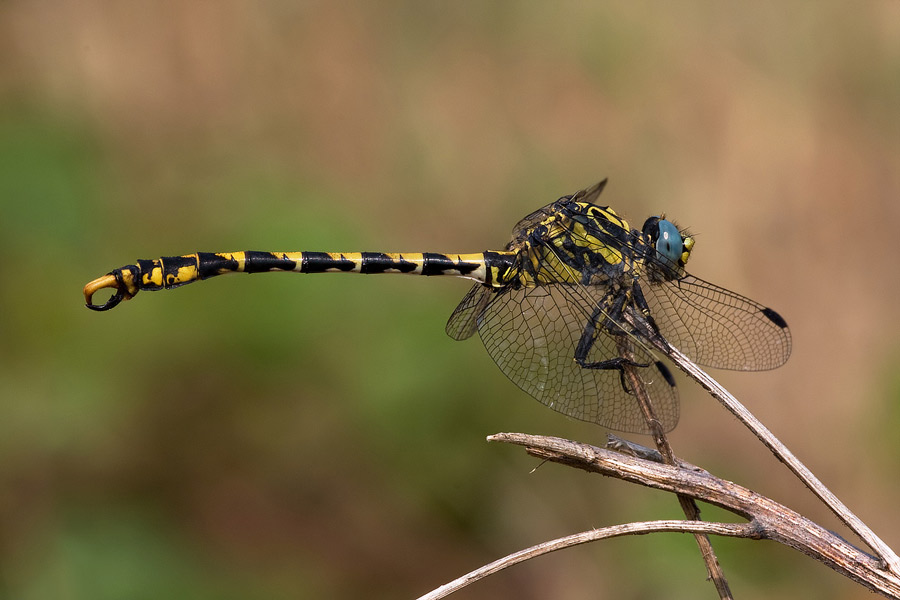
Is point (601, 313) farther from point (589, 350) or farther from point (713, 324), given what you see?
point (713, 324)

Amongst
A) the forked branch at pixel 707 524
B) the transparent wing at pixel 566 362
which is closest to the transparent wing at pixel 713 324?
the transparent wing at pixel 566 362

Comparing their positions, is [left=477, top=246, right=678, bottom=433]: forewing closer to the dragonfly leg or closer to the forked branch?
the dragonfly leg

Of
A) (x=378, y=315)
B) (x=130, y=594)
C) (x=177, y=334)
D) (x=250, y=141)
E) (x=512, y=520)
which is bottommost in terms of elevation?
(x=130, y=594)

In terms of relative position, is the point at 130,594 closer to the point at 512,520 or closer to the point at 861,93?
the point at 512,520

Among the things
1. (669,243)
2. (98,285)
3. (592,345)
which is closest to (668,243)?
(669,243)

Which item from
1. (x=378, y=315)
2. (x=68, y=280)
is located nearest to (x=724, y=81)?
(x=378, y=315)
